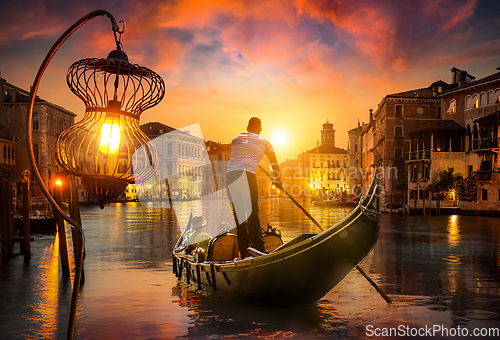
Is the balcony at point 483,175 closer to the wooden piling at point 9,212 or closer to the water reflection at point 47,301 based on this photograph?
the water reflection at point 47,301

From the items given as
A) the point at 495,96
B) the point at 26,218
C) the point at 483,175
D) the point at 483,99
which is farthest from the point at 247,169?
the point at 483,99

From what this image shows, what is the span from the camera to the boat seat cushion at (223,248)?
695 centimetres

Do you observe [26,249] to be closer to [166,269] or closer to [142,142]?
[166,269]

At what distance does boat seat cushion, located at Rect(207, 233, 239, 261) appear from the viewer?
6.95m

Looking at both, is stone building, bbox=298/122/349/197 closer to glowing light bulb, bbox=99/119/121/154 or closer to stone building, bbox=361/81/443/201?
stone building, bbox=361/81/443/201

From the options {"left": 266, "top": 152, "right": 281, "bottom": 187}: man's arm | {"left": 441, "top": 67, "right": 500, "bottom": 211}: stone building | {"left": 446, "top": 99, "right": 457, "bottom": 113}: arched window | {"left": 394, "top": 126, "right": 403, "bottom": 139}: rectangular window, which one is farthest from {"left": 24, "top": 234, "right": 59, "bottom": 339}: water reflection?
{"left": 394, "top": 126, "right": 403, "bottom": 139}: rectangular window

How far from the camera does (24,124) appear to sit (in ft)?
156

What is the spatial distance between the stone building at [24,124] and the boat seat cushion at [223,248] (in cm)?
4149

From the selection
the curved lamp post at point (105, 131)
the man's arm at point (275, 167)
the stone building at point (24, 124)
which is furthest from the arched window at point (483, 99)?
the stone building at point (24, 124)

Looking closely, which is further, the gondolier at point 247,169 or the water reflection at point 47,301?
the water reflection at point 47,301

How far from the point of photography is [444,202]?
32.6 m

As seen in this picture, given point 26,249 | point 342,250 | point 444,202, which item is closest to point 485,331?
point 342,250

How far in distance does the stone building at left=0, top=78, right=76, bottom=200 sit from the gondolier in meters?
43.2

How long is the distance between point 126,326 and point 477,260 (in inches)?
348
